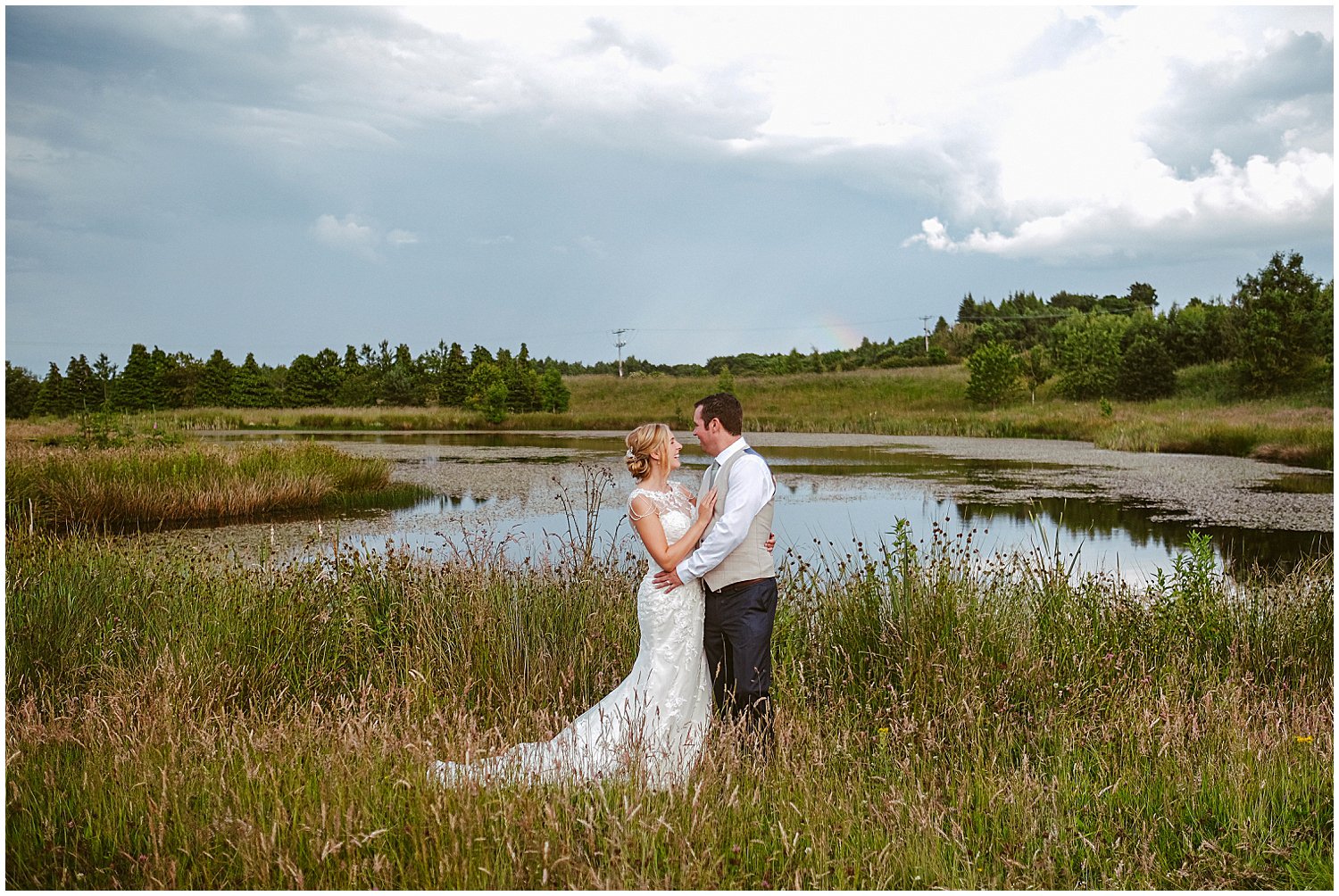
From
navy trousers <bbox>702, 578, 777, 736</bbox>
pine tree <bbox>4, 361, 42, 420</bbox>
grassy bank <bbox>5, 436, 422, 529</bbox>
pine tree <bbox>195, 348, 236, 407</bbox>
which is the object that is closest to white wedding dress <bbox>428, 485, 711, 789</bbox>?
navy trousers <bbox>702, 578, 777, 736</bbox>

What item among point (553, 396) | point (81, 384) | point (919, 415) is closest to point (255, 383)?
point (81, 384)

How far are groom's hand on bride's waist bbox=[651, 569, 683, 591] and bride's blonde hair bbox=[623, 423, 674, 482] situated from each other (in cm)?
43

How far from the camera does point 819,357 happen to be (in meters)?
78.9

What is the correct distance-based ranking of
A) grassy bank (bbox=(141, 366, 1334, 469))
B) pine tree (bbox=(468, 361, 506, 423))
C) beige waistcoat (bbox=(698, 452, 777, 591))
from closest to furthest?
1. beige waistcoat (bbox=(698, 452, 777, 591))
2. grassy bank (bbox=(141, 366, 1334, 469))
3. pine tree (bbox=(468, 361, 506, 423))

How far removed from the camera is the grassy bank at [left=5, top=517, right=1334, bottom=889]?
2.78 m

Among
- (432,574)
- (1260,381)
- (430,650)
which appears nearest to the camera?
(430,650)

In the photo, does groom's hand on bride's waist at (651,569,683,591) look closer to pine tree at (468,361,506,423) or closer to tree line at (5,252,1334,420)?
tree line at (5,252,1334,420)

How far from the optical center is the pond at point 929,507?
11.0 metres

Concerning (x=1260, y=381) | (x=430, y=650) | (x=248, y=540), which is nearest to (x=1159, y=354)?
(x=1260, y=381)

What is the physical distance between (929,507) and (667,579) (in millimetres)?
12401

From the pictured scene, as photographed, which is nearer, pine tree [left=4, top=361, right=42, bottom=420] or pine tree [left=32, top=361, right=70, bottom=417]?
pine tree [left=4, top=361, right=42, bottom=420]

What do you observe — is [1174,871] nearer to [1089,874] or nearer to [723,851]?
[1089,874]

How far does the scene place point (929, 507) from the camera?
15719 millimetres

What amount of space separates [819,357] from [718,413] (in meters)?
76.2
